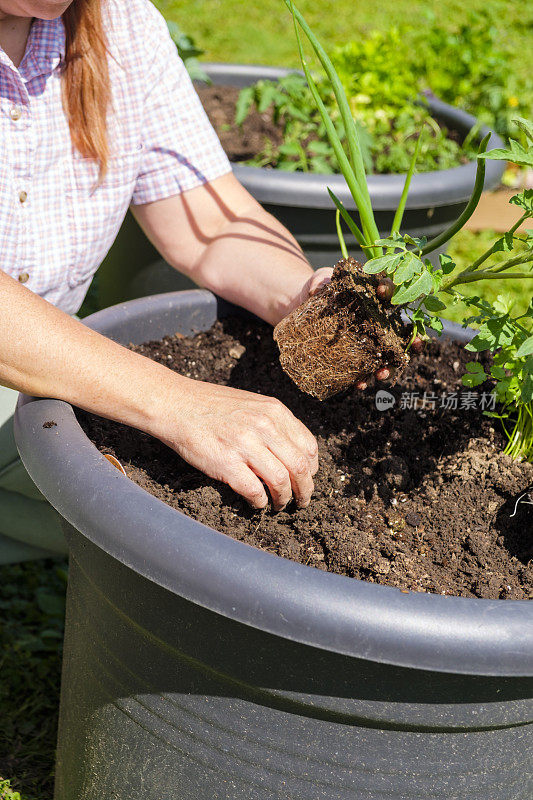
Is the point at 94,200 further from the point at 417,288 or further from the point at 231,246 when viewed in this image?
the point at 417,288

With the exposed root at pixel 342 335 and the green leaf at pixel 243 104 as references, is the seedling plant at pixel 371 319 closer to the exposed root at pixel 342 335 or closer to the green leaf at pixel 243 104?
the exposed root at pixel 342 335

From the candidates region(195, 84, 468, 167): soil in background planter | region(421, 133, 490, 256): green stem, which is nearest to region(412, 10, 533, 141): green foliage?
region(195, 84, 468, 167): soil in background planter

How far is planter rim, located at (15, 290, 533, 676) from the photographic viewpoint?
860 mm

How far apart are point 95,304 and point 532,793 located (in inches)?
99.8

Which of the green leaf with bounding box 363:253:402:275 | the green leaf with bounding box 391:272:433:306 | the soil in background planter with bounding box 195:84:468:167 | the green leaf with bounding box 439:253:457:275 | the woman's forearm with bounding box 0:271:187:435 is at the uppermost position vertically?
the green leaf with bounding box 363:253:402:275

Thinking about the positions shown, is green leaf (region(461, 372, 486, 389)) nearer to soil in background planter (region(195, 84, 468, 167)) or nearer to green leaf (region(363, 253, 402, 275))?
green leaf (region(363, 253, 402, 275))

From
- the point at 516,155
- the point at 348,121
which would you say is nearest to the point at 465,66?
the point at 348,121

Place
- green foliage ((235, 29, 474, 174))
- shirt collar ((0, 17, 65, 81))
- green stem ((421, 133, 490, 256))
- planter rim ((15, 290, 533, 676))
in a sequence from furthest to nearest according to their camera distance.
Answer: green foliage ((235, 29, 474, 174)), shirt collar ((0, 17, 65, 81)), green stem ((421, 133, 490, 256)), planter rim ((15, 290, 533, 676))

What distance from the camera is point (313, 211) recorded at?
234 centimetres

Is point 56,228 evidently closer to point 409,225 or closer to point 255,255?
point 255,255

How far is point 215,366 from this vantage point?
1547 mm

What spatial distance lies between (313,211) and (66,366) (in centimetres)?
133

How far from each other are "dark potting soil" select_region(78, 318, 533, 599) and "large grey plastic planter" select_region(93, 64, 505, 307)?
782 millimetres

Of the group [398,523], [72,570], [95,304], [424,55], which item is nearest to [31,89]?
[72,570]
